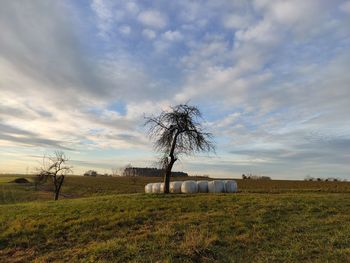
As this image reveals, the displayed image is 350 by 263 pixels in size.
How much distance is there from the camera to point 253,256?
9461mm

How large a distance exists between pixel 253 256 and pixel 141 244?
3921 millimetres

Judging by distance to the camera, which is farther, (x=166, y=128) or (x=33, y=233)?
(x=166, y=128)

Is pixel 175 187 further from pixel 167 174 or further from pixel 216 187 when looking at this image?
pixel 216 187

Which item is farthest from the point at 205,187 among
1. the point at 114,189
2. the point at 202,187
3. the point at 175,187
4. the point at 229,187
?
the point at 114,189

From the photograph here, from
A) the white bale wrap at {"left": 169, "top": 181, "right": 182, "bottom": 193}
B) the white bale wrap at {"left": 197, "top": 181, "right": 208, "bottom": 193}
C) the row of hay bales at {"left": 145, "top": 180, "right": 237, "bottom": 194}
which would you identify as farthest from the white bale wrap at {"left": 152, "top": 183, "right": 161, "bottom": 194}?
the white bale wrap at {"left": 197, "top": 181, "right": 208, "bottom": 193}

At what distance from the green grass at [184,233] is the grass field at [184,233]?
0.03m

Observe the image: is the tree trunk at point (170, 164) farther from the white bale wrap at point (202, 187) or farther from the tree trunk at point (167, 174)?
the white bale wrap at point (202, 187)

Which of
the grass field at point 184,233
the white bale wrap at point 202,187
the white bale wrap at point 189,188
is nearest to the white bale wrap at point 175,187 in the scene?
the white bale wrap at point 189,188

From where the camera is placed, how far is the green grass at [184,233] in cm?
979

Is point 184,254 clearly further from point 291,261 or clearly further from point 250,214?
point 250,214

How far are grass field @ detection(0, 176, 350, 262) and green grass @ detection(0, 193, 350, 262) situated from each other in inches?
1.0

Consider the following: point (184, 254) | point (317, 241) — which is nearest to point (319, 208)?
point (317, 241)

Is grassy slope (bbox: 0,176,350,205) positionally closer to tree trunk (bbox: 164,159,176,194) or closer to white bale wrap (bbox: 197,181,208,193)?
white bale wrap (bbox: 197,181,208,193)

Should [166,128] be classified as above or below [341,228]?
above
